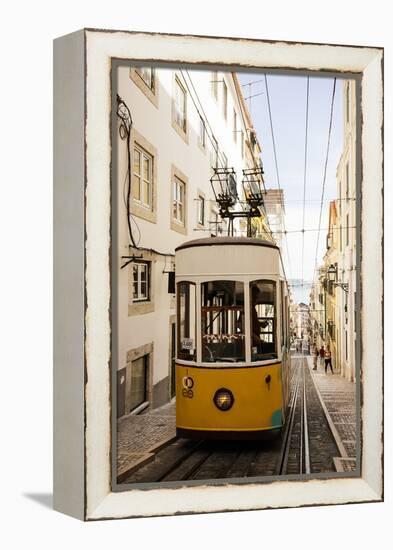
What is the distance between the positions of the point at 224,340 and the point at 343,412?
1.53 metres

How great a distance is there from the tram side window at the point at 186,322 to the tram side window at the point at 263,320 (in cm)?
63

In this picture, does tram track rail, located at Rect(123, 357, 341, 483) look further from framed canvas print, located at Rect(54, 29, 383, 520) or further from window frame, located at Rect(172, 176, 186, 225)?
window frame, located at Rect(172, 176, 186, 225)

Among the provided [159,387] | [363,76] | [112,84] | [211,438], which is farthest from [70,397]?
[363,76]

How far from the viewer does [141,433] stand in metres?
7.51

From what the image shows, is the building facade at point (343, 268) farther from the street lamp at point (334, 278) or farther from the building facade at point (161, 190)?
the building facade at point (161, 190)

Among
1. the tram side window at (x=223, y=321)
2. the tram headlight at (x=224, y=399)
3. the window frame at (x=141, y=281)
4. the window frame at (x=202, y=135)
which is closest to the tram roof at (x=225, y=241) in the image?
the tram side window at (x=223, y=321)

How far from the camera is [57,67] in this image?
7.23 meters

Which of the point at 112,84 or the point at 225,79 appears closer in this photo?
the point at 112,84

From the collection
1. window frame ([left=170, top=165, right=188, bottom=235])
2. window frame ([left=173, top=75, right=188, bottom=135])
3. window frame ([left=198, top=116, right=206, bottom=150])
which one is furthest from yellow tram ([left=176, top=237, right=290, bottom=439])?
window frame ([left=173, top=75, right=188, bottom=135])

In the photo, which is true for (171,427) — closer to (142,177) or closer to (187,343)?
(187,343)

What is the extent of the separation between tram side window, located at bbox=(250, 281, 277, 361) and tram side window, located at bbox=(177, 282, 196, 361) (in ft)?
2.07

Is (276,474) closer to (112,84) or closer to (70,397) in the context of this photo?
(70,397)

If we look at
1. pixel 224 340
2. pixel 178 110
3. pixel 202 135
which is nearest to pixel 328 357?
pixel 224 340

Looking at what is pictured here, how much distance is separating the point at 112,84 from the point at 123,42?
42 cm
